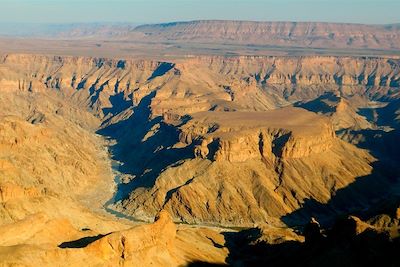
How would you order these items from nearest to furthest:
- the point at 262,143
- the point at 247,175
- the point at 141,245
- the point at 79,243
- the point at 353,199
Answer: the point at 141,245 → the point at 79,243 → the point at 353,199 → the point at 247,175 → the point at 262,143

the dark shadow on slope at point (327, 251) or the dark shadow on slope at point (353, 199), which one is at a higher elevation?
the dark shadow on slope at point (327, 251)

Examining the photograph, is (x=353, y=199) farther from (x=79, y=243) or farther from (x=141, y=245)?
(x=79, y=243)

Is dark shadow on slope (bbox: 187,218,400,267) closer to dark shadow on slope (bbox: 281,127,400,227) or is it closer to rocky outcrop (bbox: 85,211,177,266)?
rocky outcrop (bbox: 85,211,177,266)

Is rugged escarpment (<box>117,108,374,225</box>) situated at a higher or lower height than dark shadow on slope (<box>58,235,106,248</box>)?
lower

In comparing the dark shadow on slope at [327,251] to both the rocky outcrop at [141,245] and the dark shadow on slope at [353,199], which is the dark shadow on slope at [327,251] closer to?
the rocky outcrop at [141,245]

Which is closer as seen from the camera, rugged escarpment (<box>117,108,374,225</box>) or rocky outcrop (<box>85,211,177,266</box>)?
rocky outcrop (<box>85,211,177,266</box>)

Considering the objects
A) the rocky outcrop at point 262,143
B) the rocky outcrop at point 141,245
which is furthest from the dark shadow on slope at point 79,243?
the rocky outcrop at point 262,143

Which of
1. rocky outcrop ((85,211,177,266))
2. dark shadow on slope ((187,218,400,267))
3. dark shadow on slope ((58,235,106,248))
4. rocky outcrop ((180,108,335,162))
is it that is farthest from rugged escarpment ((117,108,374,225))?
dark shadow on slope ((58,235,106,248))

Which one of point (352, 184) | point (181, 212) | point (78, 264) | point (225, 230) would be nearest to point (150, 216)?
point (181, 212)

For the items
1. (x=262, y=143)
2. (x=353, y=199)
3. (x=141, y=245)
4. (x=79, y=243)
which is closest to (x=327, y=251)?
(x=141, y=245)

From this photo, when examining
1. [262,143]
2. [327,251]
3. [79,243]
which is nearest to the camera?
[327,251]

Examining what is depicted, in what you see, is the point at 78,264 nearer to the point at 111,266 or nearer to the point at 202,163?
the point at 111,266
